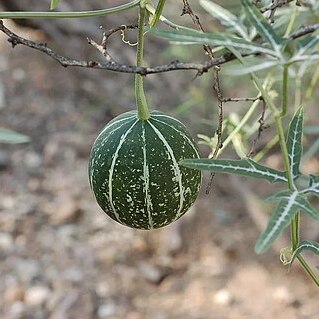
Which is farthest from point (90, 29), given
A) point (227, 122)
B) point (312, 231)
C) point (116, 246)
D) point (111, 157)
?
point (111, 157)

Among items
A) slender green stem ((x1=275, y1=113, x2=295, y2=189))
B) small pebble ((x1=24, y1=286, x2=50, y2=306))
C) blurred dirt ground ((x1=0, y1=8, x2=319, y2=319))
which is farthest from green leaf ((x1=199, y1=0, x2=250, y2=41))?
small pebble ((x1=24, y1=286, x2=50, y2=306))

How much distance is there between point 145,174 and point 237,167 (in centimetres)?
21

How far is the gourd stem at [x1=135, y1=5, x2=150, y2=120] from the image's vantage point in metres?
0.90

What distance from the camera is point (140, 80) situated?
1.00 m

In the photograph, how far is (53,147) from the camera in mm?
3711

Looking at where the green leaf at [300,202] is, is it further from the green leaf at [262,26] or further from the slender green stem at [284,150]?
the green leaf at [262,26]

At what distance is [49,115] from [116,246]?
47.7 inches

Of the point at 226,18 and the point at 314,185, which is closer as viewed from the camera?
the point at 314,185

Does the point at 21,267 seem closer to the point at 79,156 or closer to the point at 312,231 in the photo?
the point at 79,156

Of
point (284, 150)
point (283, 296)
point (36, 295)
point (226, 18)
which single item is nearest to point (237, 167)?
point (284, 150)

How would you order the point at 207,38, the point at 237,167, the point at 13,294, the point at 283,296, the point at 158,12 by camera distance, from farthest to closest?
1. the point at 13,294
2. the point at 283,296
3. the point at 158,12
4. the point at 237,167
5. the point at 207,38

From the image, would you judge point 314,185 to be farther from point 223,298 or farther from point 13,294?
point 13,294

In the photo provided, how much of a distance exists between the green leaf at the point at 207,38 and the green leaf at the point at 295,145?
0.15 m

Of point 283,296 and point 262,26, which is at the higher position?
point 262,26
